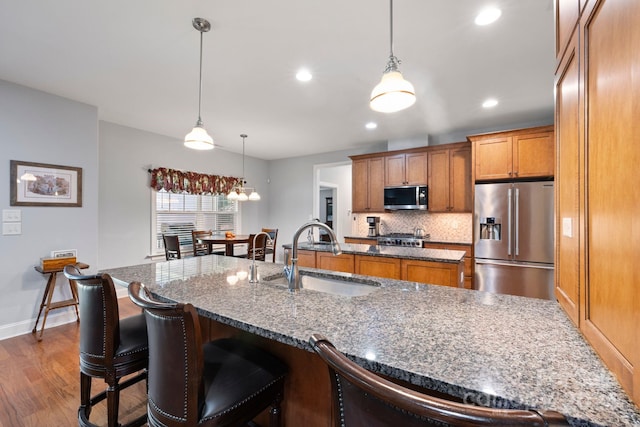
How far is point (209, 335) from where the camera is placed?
5.59 ft

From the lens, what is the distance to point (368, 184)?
547cm

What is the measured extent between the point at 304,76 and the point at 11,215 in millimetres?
3413

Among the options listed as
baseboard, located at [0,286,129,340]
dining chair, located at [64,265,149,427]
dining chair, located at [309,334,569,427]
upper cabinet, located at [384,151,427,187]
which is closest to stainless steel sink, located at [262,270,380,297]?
dining chair, located at [64,265,149,427]

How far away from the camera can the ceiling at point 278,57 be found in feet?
6.54

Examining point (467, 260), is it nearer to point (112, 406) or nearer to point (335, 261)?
point (335, 261)

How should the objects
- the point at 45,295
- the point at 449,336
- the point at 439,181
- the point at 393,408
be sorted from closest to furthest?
1. the point at 393,408
2. the point at 449,336
3. the point at 45,295
4. the point at 439,181

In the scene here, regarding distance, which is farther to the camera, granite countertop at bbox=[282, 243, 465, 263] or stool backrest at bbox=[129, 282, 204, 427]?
granite countertop at bbox=[282, 243, 465, 263]

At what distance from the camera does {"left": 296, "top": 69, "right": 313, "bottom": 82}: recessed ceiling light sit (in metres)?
2.82

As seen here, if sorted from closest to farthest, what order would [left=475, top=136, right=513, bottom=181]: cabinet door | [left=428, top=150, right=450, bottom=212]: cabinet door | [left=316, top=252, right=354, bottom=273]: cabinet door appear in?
[left=316, top=252, right=354, bottom=273]: cabinet door
[left=475, top=136, right=513, bottom=181]: cabinet door
[left=428, top=150, right=450, bottom=212]: cabinet door

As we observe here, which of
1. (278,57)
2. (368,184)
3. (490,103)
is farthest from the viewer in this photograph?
(368,184)

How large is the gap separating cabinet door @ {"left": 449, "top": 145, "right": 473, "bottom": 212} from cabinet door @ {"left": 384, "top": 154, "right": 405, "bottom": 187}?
0.80m

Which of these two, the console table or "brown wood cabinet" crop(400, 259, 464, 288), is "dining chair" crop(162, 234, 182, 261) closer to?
the console table

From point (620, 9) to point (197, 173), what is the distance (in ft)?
18.7

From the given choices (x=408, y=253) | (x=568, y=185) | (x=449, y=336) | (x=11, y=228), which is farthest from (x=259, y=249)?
(x=568, y=185)
